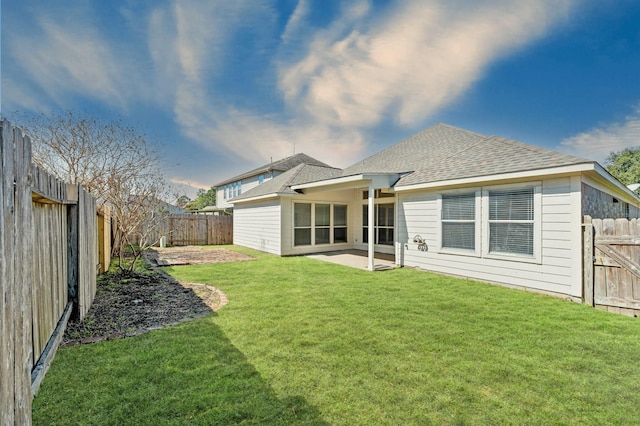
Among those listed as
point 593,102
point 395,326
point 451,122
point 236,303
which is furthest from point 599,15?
point 236,303

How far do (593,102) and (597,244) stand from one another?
56.0ft

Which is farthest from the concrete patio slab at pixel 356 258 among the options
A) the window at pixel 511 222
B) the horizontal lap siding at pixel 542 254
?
the window at pixel 511 222

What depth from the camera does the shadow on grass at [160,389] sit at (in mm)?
2256

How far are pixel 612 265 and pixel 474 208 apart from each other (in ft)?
8.81

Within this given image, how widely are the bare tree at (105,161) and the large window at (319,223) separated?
5148 millimetres

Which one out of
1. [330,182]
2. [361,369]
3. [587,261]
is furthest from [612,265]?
[330,182]

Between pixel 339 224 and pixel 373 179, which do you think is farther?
pixel 339 224

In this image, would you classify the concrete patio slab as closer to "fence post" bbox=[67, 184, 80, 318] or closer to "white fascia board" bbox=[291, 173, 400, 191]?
"white fascia board" bbox=[291, 173, 400, 191]

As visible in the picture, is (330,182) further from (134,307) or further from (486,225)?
(134,307)

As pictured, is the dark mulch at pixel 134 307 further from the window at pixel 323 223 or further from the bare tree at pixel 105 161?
the window at pixel 323 223

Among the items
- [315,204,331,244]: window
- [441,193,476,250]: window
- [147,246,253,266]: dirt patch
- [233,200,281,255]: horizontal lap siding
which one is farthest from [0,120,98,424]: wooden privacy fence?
[315,204,331,244]: window

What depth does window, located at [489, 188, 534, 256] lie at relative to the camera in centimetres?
625

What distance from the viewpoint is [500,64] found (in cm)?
1083

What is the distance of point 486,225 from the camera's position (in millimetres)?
6875
